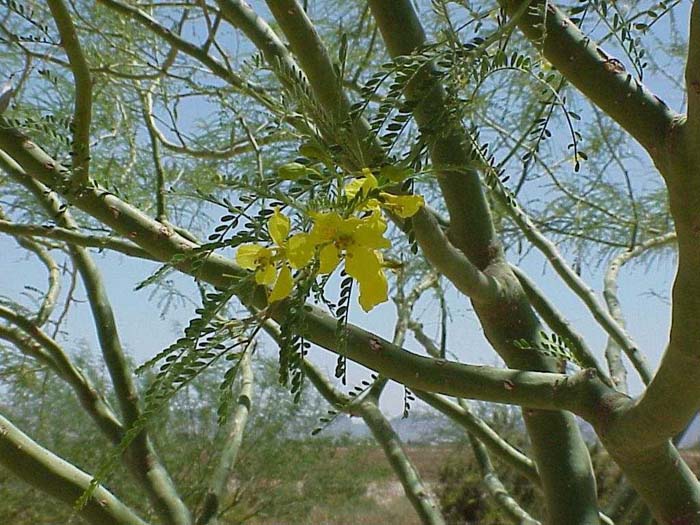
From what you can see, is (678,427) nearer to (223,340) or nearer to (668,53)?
(223,340)

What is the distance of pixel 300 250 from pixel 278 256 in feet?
0.04

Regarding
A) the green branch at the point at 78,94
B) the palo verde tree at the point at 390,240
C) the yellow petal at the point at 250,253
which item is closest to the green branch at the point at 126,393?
the palo verde tree at the point at 390,240

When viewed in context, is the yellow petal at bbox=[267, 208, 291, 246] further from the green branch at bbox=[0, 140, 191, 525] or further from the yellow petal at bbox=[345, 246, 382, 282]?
the green branch at bbox=[0, 140, 191, 525]

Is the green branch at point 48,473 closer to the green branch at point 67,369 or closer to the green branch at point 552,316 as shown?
the green branch at point 67,369

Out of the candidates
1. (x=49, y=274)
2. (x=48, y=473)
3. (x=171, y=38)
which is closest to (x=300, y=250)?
(x=48, y=473)

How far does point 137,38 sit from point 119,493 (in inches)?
33.0

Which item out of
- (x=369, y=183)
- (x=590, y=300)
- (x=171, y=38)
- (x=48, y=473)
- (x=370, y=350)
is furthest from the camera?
(x=590, y=300)

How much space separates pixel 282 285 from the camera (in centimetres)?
20

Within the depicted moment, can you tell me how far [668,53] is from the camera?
0.80 metres

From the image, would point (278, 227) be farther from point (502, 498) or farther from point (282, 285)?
point (502, 498)

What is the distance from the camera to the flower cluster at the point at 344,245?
0.60 feet

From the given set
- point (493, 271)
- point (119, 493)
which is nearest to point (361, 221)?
point (493, 271)

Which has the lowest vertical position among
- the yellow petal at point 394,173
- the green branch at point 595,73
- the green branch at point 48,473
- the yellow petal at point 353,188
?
the green branch at point 48,473

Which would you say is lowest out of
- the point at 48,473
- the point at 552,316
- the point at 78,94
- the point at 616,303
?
the point at 48,473
